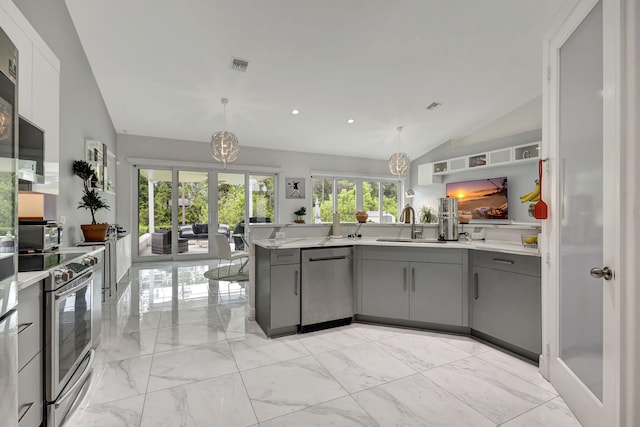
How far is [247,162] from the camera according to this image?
7.38 meters

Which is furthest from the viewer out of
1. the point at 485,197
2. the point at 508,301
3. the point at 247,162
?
the point at 247,162

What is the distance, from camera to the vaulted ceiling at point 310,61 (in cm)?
338

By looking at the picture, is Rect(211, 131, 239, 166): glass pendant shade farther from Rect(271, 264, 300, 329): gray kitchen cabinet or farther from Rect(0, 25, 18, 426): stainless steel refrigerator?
Rect(0, 25, 18, 426): stainless steel refrigerator

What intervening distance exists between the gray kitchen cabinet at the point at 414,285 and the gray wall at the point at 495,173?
4.54m

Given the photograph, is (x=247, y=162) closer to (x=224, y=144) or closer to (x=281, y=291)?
(x=224, y=144)

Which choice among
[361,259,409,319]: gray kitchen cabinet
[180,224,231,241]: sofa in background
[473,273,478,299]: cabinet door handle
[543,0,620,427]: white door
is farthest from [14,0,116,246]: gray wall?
[473,273,478,299]: cabinet door handle

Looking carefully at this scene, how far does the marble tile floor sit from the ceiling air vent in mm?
3406

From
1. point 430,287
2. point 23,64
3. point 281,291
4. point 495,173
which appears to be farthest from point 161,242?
point 495,173

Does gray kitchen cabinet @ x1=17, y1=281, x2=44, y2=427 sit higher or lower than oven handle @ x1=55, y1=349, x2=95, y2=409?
higher

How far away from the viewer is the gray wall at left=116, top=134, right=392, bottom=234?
6.33 meters

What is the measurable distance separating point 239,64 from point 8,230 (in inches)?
152

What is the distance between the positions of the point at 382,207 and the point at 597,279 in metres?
7.73

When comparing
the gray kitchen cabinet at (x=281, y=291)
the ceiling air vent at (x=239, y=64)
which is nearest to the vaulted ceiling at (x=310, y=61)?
the ceiling air vent at (x=239, y=64)

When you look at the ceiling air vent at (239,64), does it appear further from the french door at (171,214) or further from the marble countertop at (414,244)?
the french door at (171,214)
